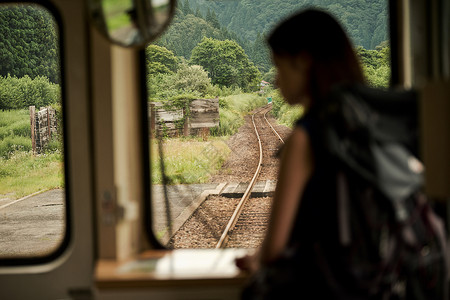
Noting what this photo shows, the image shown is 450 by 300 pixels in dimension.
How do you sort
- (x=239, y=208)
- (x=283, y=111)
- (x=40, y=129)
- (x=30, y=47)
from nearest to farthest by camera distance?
(x=283, y=111)
(x=30, y=47)
(x=239, y=208)
(x=40, y=129)

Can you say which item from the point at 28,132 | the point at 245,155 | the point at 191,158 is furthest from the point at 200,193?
the point at 28,132

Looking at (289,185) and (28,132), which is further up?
(28,132)

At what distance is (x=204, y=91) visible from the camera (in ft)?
8.45

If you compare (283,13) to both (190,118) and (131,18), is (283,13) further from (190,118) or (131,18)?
(131,18)

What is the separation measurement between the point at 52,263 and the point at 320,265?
1.13 meters

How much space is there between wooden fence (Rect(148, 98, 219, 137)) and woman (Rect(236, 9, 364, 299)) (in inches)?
56.7

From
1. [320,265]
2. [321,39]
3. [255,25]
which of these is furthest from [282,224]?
[255,25]

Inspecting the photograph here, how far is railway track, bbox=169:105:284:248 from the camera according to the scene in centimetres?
360

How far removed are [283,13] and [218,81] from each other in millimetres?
554

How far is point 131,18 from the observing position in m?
1.44

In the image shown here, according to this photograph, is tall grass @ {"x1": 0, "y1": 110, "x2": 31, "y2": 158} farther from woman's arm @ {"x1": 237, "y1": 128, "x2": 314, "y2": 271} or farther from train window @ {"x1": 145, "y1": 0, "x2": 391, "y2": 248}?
woman's arm @ {"x1": 237, "y1": 128, "x2": 314, "y2": 271}

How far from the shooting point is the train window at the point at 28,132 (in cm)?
382

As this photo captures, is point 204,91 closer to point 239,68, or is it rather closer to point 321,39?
point 239,68

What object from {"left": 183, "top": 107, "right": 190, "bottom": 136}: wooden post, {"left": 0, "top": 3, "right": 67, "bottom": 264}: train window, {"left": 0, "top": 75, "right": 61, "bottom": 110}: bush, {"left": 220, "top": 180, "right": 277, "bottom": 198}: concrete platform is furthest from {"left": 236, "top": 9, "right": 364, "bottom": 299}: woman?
{"left": 0, "top": 75, "right": 61, "bottom": 110}: bush
